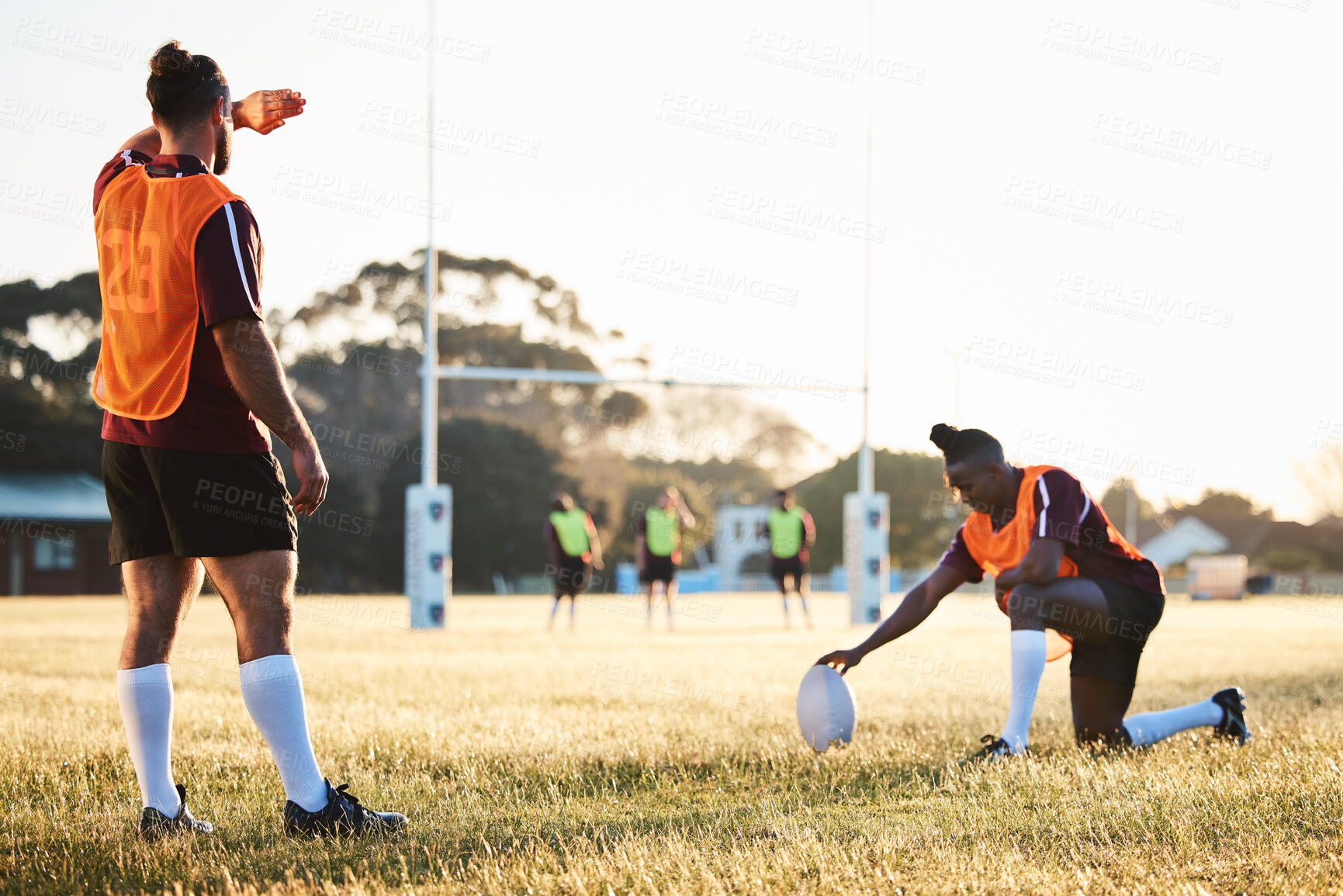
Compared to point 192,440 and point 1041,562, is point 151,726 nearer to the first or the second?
point 192,440

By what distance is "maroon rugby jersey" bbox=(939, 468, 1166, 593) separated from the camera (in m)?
4.50

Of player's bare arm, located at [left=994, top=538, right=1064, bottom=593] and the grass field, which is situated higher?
player's bare arm, located at [left=994, top=538, right=1064, bottom=593]

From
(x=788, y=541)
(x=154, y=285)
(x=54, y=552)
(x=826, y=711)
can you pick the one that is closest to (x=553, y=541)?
(x=788, y=541)

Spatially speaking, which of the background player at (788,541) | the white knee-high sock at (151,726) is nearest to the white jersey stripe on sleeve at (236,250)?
the white knee-high sock at (151,726)

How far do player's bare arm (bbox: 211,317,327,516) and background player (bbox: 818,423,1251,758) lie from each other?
2.21 metres

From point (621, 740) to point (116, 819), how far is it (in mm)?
2123

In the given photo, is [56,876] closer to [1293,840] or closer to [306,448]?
[306,448]

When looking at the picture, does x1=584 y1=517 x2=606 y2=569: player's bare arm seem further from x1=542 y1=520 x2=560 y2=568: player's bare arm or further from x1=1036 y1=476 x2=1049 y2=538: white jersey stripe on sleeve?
x1=1036 y1=476 x2=1049 y2=538: white jersey stripe on sleeve

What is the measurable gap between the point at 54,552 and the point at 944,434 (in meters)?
34.7

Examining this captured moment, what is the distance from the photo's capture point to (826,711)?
4664mm

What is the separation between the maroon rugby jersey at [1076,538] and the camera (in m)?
4.50

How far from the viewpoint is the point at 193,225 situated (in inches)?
116

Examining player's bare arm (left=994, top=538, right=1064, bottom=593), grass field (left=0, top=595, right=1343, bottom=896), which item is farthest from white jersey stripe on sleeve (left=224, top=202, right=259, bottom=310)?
player's bare arm (left=994, top=538, right=1064, bottom=593)

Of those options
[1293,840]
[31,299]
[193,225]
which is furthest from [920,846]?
[31,299]
